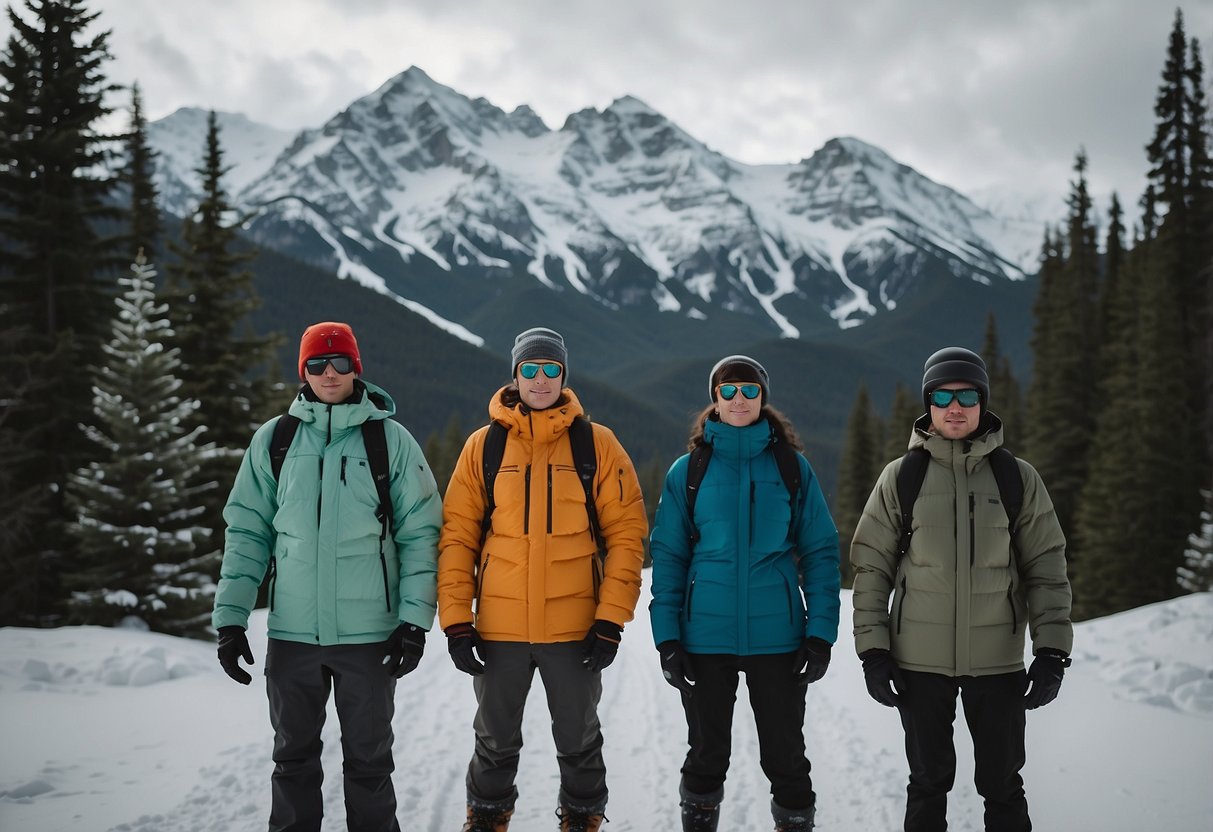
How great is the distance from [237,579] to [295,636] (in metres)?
0.41

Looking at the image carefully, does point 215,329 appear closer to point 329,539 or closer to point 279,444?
point 279,444

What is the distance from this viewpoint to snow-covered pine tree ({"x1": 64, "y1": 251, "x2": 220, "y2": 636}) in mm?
12188

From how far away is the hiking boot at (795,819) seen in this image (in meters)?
3.94

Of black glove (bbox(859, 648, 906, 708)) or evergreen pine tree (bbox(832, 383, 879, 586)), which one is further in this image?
evergreen pine tree (bbox(832, 383, 879, 586))

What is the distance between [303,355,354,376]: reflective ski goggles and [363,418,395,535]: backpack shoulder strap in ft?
1.09

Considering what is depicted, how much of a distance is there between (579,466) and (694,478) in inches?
23.2

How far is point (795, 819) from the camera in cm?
395

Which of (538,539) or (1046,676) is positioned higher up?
(538,539)

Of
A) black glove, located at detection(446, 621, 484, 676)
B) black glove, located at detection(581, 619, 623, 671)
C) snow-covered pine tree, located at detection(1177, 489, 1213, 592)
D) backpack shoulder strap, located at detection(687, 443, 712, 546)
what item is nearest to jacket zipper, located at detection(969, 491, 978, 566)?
backpack shoulder strap, located at detection(687, 443, 712, 546)

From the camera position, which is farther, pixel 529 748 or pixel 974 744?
pixel 529 748

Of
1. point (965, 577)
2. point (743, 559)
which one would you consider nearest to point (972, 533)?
point (965, 577)

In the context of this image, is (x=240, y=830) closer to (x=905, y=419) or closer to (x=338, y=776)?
(x=338, y=776)

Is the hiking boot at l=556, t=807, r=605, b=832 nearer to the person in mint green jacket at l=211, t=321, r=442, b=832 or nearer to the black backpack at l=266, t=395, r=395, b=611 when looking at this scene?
the person in mint green jacket at l=211, t=321, r=442, b=832

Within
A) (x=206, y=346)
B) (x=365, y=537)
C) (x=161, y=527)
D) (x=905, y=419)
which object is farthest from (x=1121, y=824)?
(x=905, y=419)
